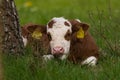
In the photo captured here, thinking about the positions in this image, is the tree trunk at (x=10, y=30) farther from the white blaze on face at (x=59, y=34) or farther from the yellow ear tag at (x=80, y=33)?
the yellow ear tag at (x=80, y=33)

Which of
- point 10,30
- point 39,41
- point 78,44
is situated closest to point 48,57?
point 39,41

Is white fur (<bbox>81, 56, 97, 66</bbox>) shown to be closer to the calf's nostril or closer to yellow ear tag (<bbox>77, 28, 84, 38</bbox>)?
yellow ear tag (<bbox>77, 28, 84, 38</bbox>)

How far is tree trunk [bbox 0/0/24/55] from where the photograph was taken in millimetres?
5824

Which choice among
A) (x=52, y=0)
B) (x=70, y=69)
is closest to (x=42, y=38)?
(x=70, y=69)

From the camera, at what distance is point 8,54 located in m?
5.84

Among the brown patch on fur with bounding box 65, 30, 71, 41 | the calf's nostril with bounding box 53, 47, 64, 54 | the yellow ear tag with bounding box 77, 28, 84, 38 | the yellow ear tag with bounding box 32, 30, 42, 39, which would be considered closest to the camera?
the calf's nostril with bounding box 53, 47, 64, 54

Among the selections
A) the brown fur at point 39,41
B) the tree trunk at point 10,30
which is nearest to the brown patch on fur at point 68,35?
the brown fur at point 39,41

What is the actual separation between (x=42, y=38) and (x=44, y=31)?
0.08 meters

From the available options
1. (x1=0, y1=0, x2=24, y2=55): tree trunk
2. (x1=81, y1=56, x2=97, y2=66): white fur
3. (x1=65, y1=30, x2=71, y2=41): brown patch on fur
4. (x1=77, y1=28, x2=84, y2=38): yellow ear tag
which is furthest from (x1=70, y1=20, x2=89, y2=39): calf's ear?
(x1=0, y1=0, x2=24, y2=55): tree trunk

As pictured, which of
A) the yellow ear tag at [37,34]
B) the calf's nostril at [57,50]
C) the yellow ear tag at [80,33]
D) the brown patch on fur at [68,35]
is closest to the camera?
the calf's nostril at [57,50]

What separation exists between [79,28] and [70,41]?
163 mm

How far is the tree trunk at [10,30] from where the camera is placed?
19.1 ft

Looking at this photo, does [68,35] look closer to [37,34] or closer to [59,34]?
[59,34]

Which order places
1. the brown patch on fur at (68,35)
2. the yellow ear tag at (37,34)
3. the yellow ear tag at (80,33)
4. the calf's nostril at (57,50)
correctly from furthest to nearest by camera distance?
the yellow ear tag at (37,34) < the yellow ear tag at (80,33) < the brown patch on fur at (68,35) < the calf's nostril at (57,50)
